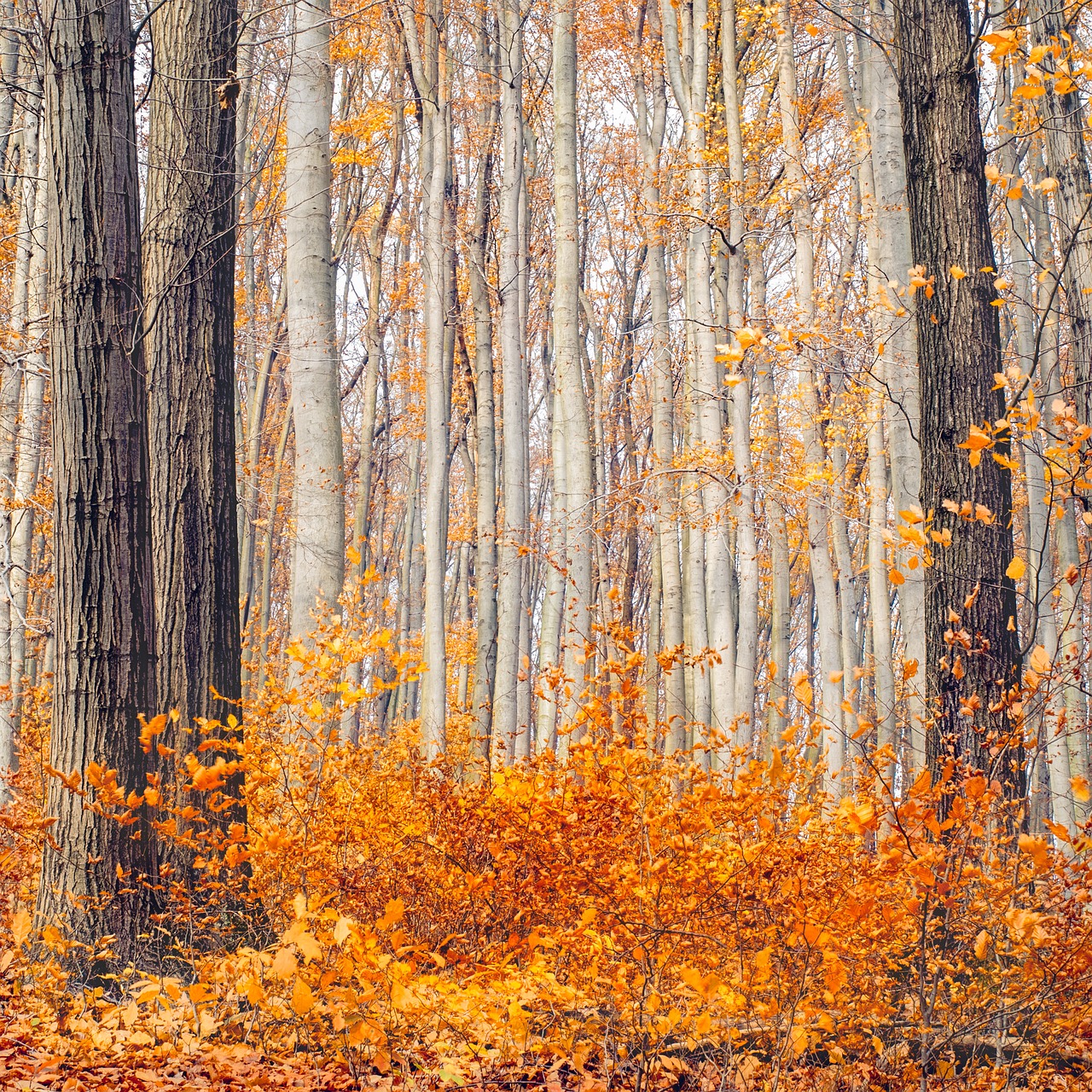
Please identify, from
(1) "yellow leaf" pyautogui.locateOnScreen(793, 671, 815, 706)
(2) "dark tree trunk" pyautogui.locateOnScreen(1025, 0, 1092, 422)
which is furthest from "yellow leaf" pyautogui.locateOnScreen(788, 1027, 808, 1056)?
(2) "dark tree trunk" pyautogui.locateOnScreen(1025, 0, 1092, 422)

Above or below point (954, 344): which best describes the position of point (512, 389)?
above

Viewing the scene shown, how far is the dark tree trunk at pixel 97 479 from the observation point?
3850 mm

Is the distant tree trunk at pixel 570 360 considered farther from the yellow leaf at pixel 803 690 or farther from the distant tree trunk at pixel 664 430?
the yellow leaf at pixel 803 690

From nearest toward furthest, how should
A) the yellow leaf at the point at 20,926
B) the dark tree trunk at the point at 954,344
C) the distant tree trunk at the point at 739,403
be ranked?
1. the yellow leaf at the point at 20,926
2. the dark tree trunk at the point at 954,344
3. the distant tree trunk at the point at 739,403

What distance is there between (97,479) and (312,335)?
105 inches

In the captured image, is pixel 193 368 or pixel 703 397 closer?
pixel 193 368

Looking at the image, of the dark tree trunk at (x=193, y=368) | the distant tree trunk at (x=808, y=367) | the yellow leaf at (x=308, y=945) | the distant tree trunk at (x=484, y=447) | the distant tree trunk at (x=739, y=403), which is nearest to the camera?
the yellow leaf at (x=308, y=945)

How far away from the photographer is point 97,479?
393cm

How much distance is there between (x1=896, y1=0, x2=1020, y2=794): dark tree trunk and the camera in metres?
4.30

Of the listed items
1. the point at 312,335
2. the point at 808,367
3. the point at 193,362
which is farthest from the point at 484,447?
the point at 193,362

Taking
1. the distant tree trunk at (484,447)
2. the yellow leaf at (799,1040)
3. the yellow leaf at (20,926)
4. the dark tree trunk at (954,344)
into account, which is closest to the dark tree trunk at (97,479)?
the yellow leaf at (20,926)

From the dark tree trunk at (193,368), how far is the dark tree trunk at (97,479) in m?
0.68

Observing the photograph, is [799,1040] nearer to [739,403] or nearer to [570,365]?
[570,365]

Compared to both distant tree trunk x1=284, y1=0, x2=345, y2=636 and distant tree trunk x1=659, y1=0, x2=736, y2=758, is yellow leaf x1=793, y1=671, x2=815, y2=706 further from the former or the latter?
distant tree trunk x1=659, y1=0, x2=736, y2=758
